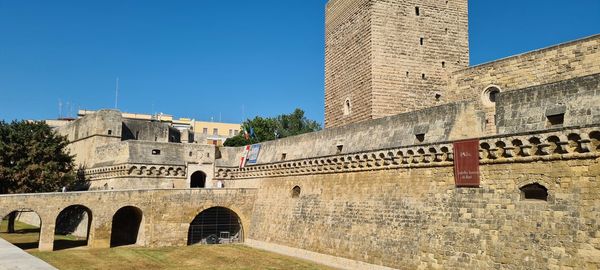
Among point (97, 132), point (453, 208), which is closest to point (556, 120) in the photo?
point (453, 208)

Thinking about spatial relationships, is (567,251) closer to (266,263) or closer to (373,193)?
(373,193)

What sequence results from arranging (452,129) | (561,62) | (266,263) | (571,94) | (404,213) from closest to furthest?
(571,94) < (452,129) < (404,213) < (561,62) < (266,263)

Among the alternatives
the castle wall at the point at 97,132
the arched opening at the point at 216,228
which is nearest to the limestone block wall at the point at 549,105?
the arched opening at the point at 216,228

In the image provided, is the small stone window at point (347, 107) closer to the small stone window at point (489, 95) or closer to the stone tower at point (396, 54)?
the stone tower at point (396, 54)

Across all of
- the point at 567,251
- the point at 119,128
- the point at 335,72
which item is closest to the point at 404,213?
the point at 567,251

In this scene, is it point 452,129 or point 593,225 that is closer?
point 593,225

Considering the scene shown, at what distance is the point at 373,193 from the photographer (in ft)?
56.9

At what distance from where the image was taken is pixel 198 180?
29297 mm

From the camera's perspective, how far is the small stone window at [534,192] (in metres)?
11.9

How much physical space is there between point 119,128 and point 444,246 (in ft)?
77.6

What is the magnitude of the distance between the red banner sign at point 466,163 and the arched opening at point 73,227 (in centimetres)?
1836

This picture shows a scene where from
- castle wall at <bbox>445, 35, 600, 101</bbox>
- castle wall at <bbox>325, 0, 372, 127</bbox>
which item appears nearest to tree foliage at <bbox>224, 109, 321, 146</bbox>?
castle wall at <bbox>325, 0, 372, 127</bbox>

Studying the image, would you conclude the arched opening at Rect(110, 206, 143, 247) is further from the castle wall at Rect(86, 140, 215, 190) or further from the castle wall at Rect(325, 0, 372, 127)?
the castle wall at Rect(325, 0, 372, 127)

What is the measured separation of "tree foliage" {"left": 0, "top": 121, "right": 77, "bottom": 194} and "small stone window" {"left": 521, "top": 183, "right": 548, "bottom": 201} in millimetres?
24894
